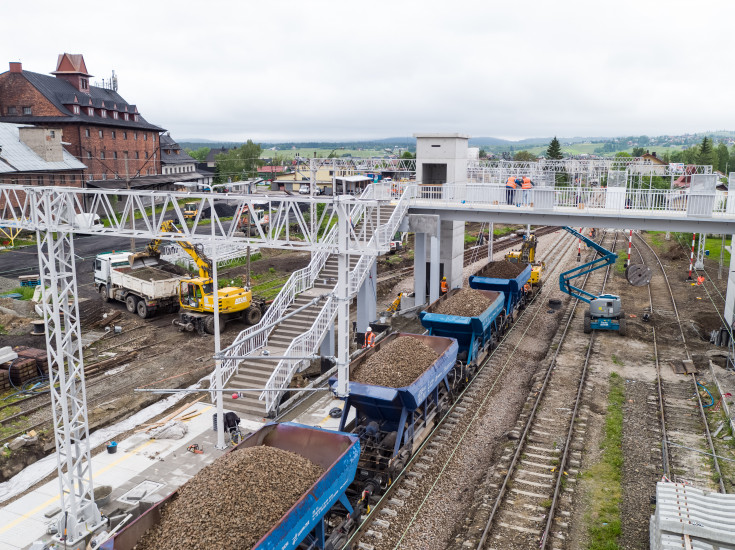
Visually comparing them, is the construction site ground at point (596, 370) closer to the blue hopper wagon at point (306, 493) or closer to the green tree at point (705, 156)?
the blue hopper wagon at point (306, 493)

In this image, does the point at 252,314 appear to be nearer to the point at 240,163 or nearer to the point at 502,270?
the point at 502,270

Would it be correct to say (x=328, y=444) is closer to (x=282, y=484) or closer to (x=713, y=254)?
(x=282, y=484)

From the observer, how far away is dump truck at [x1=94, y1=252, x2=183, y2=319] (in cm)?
2866

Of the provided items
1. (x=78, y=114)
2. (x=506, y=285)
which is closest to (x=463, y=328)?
(x=506, y=285)

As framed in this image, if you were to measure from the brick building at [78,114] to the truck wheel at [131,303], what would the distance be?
2738 centimetres

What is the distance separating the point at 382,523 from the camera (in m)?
12.5

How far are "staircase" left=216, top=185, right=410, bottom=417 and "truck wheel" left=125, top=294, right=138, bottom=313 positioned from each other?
35.5ft

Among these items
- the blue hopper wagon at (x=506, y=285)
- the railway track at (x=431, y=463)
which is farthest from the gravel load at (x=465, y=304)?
the blue hopper wagon at (x=506, y=285)

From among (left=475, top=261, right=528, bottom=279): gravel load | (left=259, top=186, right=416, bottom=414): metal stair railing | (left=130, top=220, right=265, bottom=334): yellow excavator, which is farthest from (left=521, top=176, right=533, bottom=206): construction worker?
(left=130, top=220, right=265, bottom=334): yellow excavator

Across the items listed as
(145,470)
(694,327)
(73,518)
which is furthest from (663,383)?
(73,518)

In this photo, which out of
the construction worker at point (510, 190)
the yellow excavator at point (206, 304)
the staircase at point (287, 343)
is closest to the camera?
the staircase at point (287, 343)

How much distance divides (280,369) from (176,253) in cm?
2406

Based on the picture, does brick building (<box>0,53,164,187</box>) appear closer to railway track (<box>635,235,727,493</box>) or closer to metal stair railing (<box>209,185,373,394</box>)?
metal stair railing (<box>209,185,373,394</box>)

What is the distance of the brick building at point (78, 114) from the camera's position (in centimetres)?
5756
